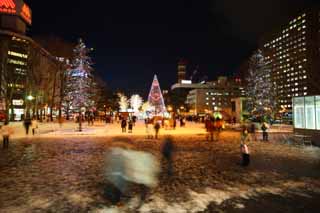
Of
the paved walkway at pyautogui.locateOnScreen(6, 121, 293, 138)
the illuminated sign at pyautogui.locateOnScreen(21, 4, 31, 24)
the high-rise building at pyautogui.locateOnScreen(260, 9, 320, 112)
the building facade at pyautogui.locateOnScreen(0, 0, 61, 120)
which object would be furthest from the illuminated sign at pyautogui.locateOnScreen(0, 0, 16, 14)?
the high-rise building at pyautogui.locateOnScreen(260, 9, 320, 112)

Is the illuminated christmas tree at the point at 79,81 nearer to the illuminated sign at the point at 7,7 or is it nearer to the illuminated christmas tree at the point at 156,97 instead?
the illuminated christmas tree at the point at 156,97

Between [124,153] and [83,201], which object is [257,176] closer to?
[83,201]

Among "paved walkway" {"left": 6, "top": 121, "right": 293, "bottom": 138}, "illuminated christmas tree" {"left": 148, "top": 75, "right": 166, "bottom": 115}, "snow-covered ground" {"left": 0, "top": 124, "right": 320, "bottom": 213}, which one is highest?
"illuminated christmas tree" {"left": 148, "top": 75, "right": 166, "bottom": 115}

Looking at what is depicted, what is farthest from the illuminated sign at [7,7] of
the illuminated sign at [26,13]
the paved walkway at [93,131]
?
the paved walkway at [93,131]

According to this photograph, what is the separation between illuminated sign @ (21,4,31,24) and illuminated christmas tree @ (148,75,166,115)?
48610mm

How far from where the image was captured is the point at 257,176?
9.56m

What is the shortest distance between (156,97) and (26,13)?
52.8 metres

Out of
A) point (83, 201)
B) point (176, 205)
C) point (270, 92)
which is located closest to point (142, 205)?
point (176, 205)

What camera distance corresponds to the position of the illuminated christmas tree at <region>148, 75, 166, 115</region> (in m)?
59.3

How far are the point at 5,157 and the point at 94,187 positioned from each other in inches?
315

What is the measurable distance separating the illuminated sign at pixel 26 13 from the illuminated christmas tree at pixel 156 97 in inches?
1914

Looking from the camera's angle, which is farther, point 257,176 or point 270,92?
point 270,92

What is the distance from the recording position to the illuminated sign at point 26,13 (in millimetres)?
82875

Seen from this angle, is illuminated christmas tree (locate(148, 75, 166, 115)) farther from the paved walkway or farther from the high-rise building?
the high-rise building
